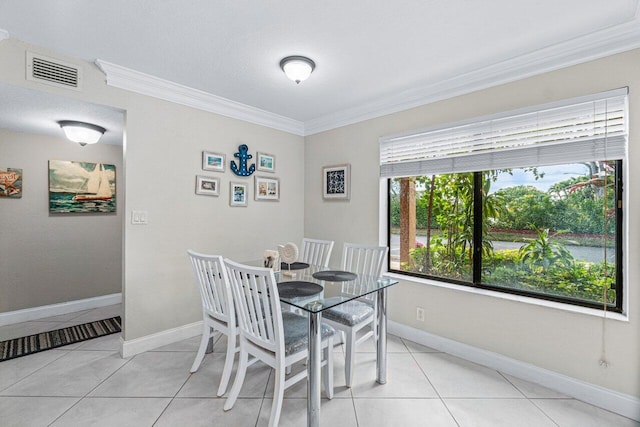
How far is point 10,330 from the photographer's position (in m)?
3.02

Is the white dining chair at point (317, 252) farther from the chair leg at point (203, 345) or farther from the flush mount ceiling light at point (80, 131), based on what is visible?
the flush mount ceiling light at point (80, 131)

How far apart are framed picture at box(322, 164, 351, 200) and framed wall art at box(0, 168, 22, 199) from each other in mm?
3430

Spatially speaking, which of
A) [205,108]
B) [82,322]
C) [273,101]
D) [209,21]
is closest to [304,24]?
[209,21]

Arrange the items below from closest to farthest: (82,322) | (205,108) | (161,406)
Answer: (161,406) < (205,108) < (82,322)

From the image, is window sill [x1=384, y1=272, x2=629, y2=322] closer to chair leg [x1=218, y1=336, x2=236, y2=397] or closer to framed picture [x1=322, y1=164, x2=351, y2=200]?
framed picture [x1=322, y1=164, x2=351, y2=200]

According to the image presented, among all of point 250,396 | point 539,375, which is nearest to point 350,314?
point 250,396

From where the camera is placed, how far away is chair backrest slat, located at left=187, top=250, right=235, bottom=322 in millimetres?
1933

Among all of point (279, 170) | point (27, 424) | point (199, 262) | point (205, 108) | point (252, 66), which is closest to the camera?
point (27, 424)

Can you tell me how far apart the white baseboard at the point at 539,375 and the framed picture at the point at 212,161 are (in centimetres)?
253

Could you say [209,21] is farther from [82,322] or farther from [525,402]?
[82,322]

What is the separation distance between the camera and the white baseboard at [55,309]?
320cm

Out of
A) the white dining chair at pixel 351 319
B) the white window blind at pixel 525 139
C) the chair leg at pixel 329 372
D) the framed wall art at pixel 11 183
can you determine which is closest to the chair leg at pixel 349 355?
the white dining chair at pixel 351 319

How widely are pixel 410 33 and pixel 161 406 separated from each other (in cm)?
293

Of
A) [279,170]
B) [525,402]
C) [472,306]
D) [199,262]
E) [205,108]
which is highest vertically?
[205,108]
